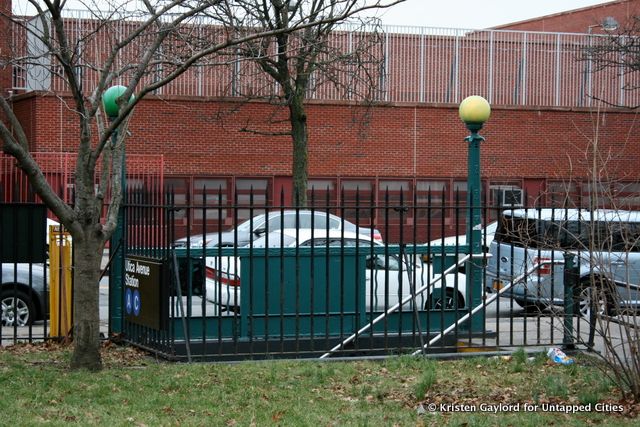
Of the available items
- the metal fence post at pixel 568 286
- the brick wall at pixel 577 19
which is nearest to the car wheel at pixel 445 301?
the metal fence post at pixel 568 286

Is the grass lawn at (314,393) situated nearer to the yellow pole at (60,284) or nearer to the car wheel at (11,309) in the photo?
the yellow pole at (60,284)

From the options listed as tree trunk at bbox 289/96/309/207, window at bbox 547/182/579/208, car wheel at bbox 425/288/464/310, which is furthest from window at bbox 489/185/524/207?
tree trunk at bbox 289/96/309/207

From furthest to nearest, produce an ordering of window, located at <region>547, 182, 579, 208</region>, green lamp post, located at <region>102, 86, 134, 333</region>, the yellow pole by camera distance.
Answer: green lamp post, located at <region>102, 86, 134, 333</region> → the yellow pole → window, located at <region>547, 182, 579, 208</region>

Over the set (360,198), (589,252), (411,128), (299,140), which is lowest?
(589,252)

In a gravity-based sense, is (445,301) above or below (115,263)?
below

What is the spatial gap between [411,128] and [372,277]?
2200 centimetres

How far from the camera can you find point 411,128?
3175cm

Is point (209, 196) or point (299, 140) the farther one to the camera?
point (209, 196)

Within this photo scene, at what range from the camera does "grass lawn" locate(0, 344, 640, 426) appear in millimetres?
7160

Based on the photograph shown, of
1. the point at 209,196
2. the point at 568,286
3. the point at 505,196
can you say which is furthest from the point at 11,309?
the point at 505,196

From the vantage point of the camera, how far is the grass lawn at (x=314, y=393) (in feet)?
23.5

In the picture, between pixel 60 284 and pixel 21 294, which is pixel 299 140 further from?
pixel 60 284

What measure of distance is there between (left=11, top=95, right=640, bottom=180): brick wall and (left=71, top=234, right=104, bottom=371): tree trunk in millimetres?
20183

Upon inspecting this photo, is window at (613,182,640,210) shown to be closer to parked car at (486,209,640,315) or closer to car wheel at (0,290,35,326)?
parked car at (486,209,640,315)
